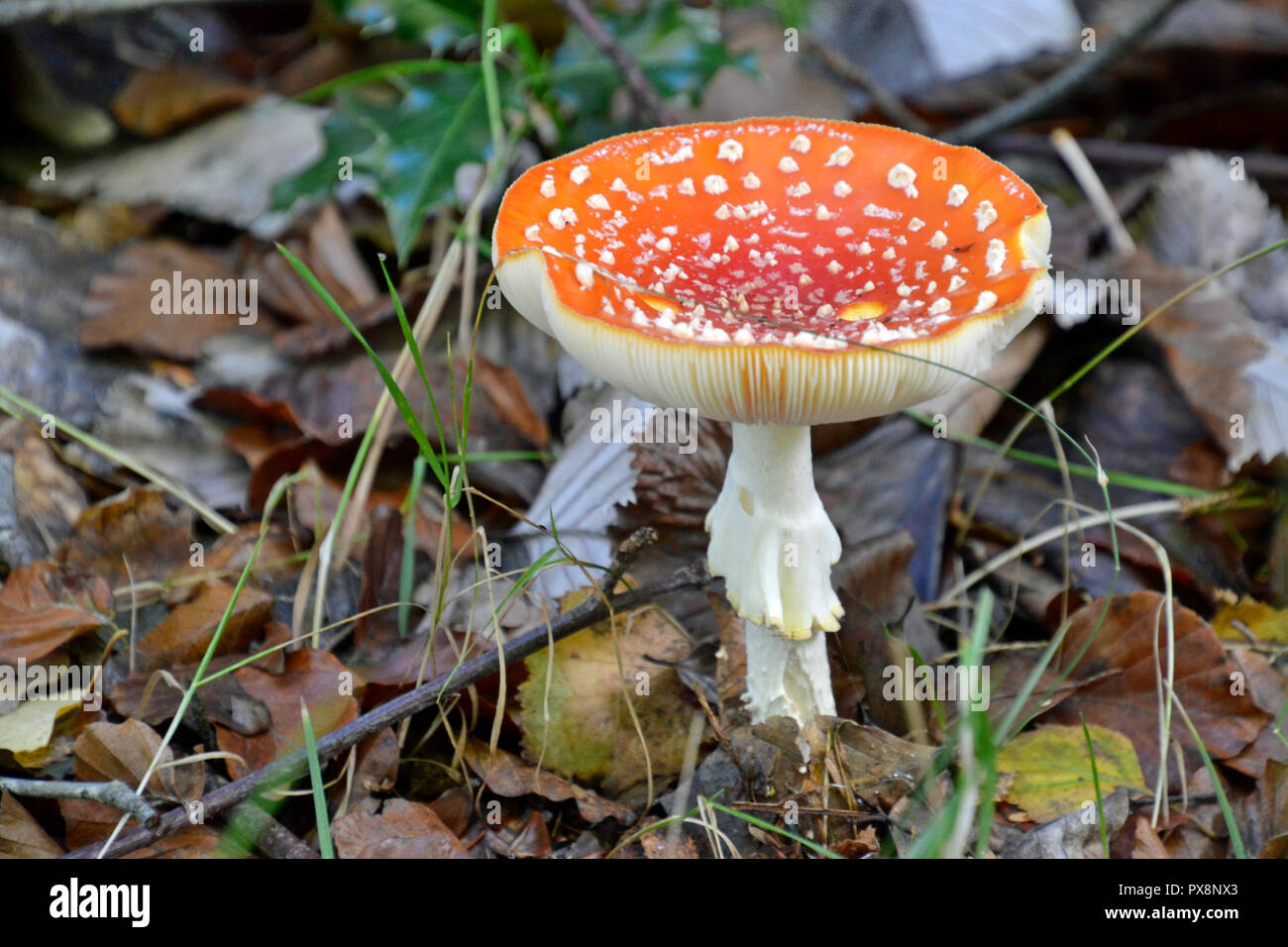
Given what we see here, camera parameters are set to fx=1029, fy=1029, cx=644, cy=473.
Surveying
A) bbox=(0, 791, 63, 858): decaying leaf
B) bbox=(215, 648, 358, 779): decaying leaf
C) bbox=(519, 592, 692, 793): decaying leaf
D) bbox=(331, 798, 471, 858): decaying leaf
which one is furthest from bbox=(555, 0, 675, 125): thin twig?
bbox=(0, 791, 63, 858): decaying leaf

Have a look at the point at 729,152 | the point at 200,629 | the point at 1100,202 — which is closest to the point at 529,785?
the point at 200,629

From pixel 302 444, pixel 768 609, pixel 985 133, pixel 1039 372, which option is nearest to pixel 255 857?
pixel 768 609

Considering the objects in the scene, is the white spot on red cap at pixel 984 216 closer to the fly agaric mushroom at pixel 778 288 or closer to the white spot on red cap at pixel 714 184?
the fly agaric mushroom at pixel 778 288

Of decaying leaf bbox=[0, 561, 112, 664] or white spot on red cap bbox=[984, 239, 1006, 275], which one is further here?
decaying leaf bbox=[0, 561, 112, 664]

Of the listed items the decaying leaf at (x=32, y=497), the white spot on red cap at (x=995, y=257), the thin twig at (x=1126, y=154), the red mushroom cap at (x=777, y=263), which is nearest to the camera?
the red mushroom cap at (x=777, y=263)

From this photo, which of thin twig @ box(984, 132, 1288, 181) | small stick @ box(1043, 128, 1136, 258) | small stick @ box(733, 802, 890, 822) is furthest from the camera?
thin twig @ box(984, 132, 1288, 181)

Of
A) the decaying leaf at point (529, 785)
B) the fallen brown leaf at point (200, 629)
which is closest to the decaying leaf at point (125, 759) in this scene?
the fallen brown leaf at point (200, 629)

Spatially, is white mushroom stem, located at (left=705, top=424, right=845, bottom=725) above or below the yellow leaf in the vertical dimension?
above

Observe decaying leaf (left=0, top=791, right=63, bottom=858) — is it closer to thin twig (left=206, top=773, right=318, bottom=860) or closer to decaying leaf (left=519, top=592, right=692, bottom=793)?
thin twig (left=206, top=773, right=318, bottom=860)
